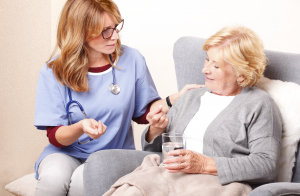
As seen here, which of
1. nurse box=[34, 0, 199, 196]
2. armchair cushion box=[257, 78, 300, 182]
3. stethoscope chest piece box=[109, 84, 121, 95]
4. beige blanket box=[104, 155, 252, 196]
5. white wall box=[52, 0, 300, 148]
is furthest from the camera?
white wall box=[52, 0, 300, 148]

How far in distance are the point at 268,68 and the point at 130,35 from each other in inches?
46.4

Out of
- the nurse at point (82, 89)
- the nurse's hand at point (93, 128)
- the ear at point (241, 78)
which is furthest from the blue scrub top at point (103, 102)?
the ear at point (241, 78)

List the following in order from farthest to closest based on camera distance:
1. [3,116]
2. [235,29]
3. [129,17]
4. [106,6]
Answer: [3,116] < [129,17] < [106,6] < [235,29]

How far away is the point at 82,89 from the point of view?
5.20ft

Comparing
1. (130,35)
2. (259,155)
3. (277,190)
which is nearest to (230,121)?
(259,155)

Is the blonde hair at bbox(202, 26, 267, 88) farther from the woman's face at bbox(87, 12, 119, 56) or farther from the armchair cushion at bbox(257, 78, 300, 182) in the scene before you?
the woman's face at bbox(87, 12, 119, 56)

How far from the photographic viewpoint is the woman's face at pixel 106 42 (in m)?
1.55

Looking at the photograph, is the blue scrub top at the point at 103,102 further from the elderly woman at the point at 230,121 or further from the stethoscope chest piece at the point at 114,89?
the elderly woman at the point at 230,121

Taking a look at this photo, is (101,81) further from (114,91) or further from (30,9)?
(30,9)

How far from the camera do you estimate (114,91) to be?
1.64m

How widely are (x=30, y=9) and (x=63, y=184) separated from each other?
1.71 metres

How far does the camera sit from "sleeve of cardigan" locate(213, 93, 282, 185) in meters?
1.17

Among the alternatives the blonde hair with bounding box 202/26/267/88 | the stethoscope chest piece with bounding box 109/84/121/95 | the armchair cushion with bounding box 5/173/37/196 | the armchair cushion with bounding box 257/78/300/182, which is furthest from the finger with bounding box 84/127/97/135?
the armchair cushion with bounding box 257/78/300/182

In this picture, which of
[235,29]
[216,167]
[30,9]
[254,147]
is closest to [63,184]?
[216,167]
